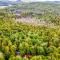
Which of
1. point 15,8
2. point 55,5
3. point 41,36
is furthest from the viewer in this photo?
point 55,5

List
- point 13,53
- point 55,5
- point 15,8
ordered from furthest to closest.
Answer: point 55,5 → point 15,8 → point 13,53

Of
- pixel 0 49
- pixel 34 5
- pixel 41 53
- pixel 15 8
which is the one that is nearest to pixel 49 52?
pixel 41 53

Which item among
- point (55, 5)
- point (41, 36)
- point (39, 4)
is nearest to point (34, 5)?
point (39, 4)

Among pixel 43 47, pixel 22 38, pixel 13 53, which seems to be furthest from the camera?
pixel 22 38

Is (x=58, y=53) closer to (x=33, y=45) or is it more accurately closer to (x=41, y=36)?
(x=33, y=45)

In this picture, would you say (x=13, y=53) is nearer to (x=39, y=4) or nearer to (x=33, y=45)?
(x=33, y=45)

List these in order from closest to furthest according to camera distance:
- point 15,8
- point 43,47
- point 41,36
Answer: point 43,47, point 41,36, point 15,8

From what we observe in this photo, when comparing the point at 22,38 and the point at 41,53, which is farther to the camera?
the point at 22,38

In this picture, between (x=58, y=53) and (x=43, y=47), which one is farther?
(x=43, y=47)
